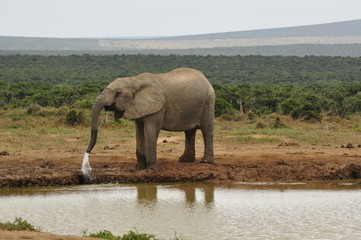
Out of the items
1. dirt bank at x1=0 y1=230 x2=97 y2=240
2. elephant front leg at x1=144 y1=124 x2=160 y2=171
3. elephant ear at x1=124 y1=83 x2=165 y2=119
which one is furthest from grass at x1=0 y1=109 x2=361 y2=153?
dirt bank at x1=0 y1=230 x2=97 y2=240

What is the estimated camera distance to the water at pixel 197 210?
30.2ft

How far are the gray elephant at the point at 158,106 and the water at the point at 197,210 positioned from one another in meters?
1.03

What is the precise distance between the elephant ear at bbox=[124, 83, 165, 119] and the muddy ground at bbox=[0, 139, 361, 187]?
113 centimetres

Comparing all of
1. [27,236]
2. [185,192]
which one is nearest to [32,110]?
[185,192]

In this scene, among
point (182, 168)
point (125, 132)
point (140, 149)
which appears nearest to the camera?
point (140, 149)

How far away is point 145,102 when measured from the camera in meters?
13.0

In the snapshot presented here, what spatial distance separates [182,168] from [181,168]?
2 cm

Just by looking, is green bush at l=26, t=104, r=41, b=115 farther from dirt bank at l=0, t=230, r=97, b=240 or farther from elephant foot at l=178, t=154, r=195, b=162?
dirt bank at l=0, t=230, r=97, b=240

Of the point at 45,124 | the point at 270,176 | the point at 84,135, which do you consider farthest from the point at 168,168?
the point at 45,124

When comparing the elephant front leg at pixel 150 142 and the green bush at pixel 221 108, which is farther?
the green bush at pixel 221 108

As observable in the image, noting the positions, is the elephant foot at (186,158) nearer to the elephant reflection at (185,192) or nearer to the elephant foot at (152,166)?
the elephant foot at (152,166)

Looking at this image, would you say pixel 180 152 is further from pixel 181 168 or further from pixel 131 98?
pixel 131 98

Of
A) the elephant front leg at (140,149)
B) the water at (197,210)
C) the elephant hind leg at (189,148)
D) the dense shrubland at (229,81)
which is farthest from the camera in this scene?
the dense shrubland at (229,81)

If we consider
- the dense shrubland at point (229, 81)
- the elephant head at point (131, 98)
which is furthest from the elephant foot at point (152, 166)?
the dense shrubland at point (229, 81)
